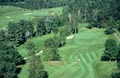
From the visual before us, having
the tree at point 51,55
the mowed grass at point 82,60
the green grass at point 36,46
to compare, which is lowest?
the green grass at point 36,46

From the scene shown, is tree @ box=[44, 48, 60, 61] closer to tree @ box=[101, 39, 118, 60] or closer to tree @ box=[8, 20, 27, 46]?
tree @ box=[101, 39, 118, 60]

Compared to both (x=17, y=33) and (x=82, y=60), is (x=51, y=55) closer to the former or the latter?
(x=82, y=60)

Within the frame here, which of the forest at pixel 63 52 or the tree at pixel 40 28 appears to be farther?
the tree at pixel 40 28

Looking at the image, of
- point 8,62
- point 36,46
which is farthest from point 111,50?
point 36,46

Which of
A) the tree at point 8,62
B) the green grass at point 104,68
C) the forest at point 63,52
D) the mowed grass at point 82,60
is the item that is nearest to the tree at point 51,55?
the forest at point 63,52

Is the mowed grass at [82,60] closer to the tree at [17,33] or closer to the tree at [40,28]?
the tree at [40,28]

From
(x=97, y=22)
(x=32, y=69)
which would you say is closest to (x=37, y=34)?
(x=97, y=22)

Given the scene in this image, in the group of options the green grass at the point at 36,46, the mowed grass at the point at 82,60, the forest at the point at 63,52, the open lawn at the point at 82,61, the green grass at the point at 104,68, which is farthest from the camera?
the green grass at the point at 36,46

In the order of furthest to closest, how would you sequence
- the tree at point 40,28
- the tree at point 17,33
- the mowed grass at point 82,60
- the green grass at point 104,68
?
the tree at point 40,28 → the tree at point 17,33 → the mowed grass at point 82,60 → the green grass at point 104,68

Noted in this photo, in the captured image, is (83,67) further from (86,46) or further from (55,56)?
(86,46)
